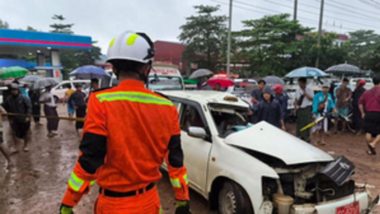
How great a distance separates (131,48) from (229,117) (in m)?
3.14

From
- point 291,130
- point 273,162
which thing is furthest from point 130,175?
point 291,130

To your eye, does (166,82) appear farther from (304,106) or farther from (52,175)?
(52,175)

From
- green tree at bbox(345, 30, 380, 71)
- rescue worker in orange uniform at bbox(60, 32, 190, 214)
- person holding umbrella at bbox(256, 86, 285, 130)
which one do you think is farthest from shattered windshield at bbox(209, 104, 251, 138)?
green tree at bbox(345, 30, 380, 71)

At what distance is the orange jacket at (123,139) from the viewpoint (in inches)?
66.8

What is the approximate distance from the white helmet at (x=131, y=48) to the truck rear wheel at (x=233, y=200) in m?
2.17

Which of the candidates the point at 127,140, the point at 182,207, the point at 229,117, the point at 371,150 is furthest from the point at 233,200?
the point at 371,150

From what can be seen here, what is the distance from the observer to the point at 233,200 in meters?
3.62

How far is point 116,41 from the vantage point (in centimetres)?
189

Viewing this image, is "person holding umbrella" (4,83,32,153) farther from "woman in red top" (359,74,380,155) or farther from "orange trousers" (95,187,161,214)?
"woman in red top" (359,74,380,155)

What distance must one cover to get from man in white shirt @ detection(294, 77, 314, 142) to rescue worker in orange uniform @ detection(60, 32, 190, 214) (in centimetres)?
653

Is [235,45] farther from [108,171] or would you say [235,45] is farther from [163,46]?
[108,171]

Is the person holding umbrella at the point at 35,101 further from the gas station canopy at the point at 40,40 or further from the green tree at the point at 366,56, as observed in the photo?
the green tree at the point at 366,56

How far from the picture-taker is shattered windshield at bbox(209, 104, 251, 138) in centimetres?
Result: 453

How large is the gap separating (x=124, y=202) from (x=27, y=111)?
6412 mm
